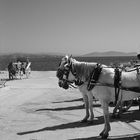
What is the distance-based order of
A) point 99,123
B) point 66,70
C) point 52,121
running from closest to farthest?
1. point 66,70
2. point 99,123
3. point 52,121

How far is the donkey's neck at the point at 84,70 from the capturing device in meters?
8.38

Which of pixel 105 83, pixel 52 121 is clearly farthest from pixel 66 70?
pixel 52 121

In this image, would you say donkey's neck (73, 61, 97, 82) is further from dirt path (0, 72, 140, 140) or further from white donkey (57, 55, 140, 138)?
dirt path (0, 72, 140, 140)

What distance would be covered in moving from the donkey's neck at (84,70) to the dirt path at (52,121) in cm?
150

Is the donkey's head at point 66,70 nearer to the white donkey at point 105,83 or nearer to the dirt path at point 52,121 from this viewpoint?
the white donkey at point 105,83

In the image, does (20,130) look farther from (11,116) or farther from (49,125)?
(11,116)

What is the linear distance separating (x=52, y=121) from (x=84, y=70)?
8.96ft

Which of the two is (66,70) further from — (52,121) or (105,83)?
(52,121)

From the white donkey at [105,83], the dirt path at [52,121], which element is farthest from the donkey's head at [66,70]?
the dirt path at [52,121]

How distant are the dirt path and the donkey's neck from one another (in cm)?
150

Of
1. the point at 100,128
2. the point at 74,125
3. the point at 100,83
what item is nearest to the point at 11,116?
the point at 74,125

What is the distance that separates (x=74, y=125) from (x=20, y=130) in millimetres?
1626

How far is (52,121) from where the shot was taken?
34.3 ft

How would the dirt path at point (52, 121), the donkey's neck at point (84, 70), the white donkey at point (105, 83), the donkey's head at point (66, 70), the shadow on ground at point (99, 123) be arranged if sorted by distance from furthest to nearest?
1. the donkey's head at point (66, 70)
2. the dirt path at point (52, 121)
3. the donkey's neck at point (84, 70)
4. the shadow on ground at point (99, 123)
5. the white donkey at point (105, 83)
